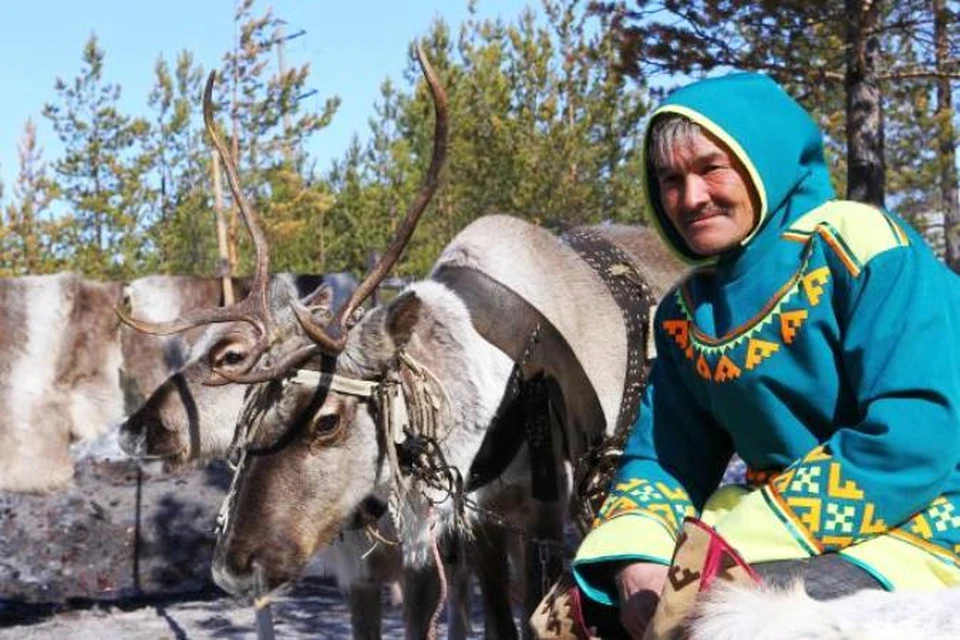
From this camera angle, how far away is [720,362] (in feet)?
7.94

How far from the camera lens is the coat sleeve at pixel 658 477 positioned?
2.47 meters

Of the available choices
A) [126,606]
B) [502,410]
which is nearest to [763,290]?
[502,410]

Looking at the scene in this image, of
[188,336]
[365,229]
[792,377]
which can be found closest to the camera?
[792,377]

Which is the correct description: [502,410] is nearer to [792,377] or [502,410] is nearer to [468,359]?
[468,359]

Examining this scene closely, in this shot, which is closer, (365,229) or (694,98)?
(694,98)

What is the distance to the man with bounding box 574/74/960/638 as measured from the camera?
2109 millimetres

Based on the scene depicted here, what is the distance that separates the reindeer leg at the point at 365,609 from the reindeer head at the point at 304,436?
0.81 meters

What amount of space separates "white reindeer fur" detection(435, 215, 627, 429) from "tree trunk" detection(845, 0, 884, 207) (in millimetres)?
2449

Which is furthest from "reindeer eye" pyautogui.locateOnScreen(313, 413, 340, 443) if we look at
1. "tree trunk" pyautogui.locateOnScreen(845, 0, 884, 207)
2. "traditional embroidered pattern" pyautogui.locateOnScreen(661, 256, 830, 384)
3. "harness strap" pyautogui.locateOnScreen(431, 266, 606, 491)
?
"tree trunk" pyautogui.locateOnScreen(845, 0, 884, 207)

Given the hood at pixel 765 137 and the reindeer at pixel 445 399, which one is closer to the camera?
the hood at pixel 765 137

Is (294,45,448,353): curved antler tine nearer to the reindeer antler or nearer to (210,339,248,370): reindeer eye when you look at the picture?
the reindeer antler

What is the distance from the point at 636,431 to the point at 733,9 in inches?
185

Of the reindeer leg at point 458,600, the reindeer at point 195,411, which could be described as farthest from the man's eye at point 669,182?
the reindeer at point 195,411

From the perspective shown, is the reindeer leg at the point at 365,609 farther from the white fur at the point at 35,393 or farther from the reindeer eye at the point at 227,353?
the white fur at the point at 35,393
